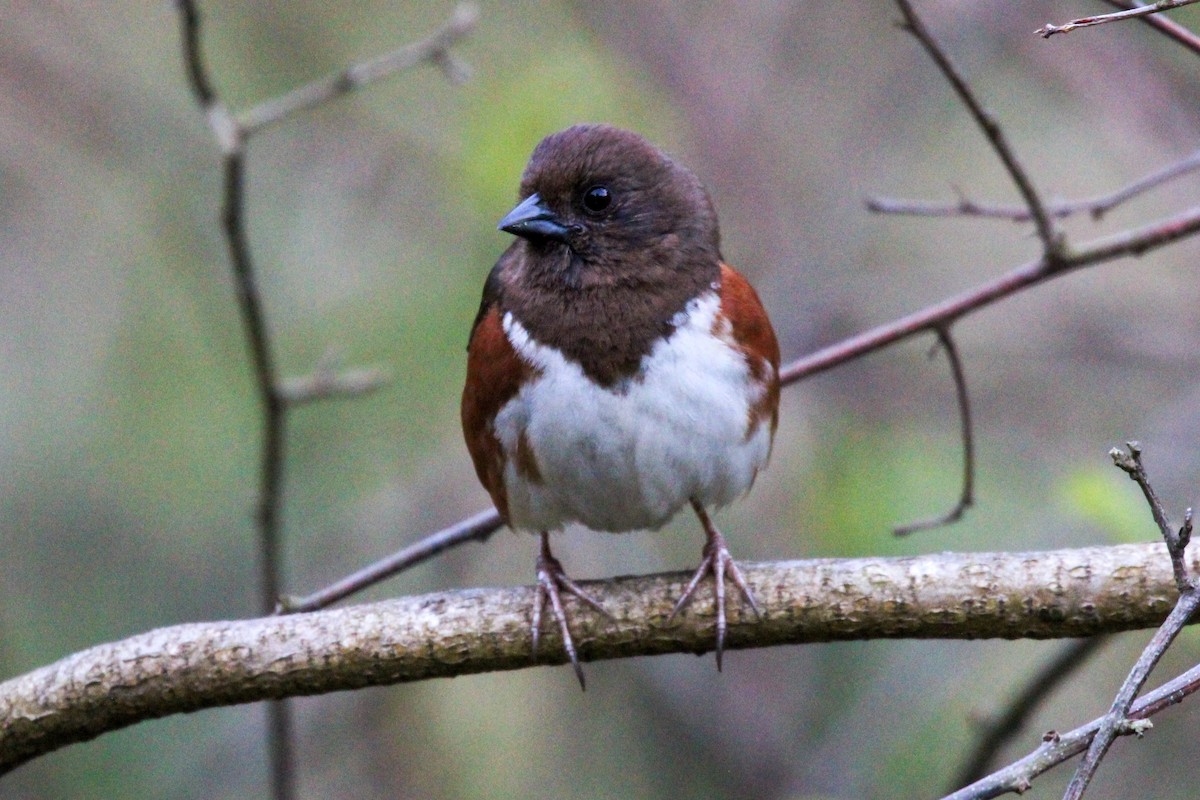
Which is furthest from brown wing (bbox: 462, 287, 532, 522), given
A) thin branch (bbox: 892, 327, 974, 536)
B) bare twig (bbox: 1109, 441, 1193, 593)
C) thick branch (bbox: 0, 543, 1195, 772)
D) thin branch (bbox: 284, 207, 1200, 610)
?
bare twig (bbox: 1109, 441, 1193, 593)

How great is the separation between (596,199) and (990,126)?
3.07 ft

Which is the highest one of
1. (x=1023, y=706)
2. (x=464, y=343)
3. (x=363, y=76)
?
(x=363, y=76)

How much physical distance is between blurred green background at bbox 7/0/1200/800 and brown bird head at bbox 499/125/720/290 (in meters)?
1.10

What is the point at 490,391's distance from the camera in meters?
3.27

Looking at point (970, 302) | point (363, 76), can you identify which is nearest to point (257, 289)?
point (363, 76)

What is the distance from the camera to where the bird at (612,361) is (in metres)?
3.17

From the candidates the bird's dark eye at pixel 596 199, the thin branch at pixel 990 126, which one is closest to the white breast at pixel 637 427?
the bird's dark eye at pixel 596 199

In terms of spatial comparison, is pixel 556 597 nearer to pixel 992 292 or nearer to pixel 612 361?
Answer: pixel 612 361

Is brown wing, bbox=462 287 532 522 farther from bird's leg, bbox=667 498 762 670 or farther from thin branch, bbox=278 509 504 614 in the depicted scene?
bird's leg, bbox=667 498 762 670

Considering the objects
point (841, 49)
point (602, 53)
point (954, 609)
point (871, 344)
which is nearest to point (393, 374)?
point (602, 53)

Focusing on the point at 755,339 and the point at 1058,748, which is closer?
the point at 1058,748

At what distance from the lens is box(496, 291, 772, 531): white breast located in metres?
3.16

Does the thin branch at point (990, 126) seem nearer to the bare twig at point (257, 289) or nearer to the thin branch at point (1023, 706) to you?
the thin branch at point (1023, 706)

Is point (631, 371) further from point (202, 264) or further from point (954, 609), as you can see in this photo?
point (202, 264)
